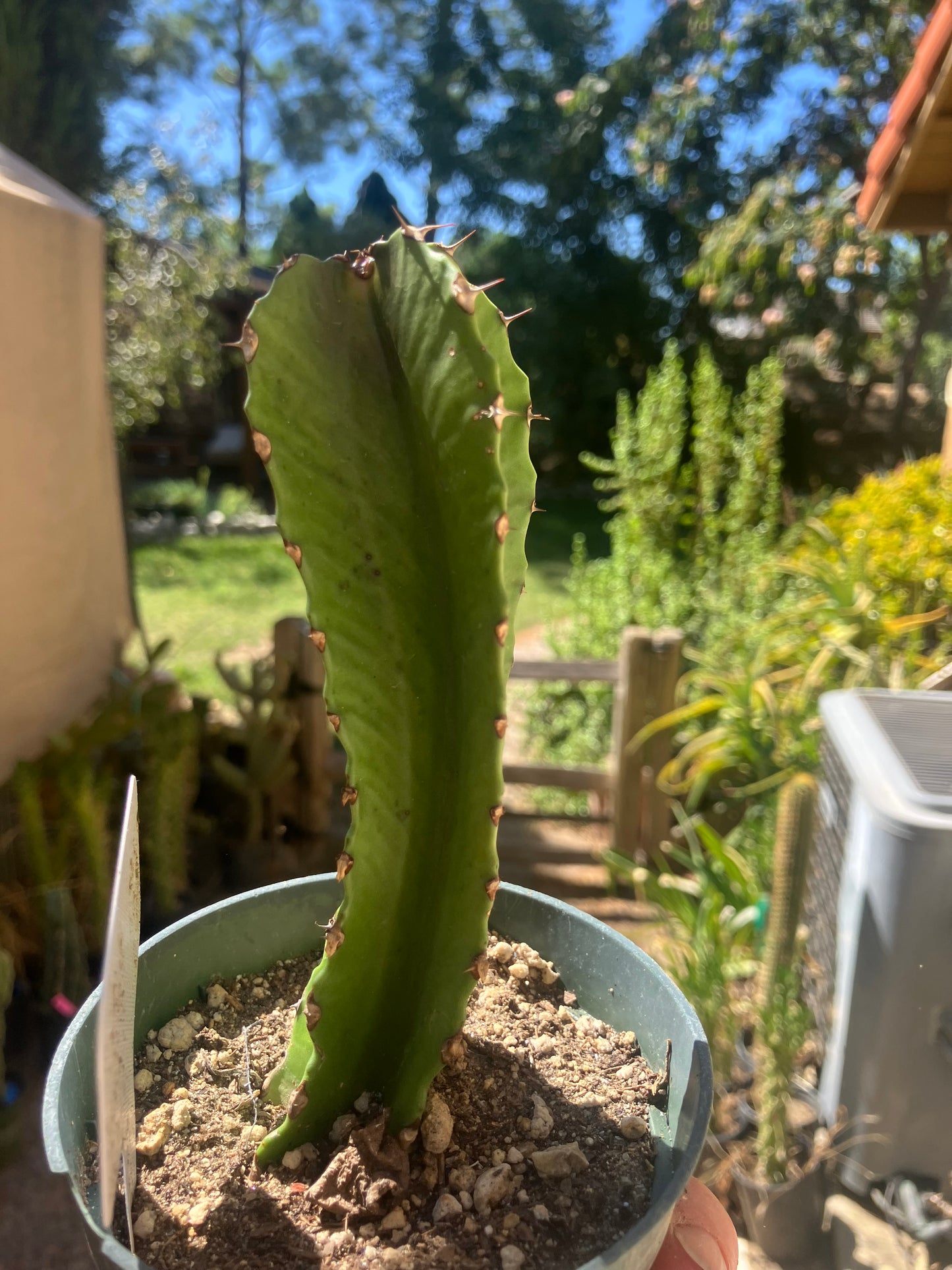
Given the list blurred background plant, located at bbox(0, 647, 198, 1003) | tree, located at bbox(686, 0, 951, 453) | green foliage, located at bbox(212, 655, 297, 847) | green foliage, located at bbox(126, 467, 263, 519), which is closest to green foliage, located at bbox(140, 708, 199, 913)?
blurred background plant, located at bbox(0, 647, 198, 1003)

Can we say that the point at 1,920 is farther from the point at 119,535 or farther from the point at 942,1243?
the point at 942,1243

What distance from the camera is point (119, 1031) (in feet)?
1.61

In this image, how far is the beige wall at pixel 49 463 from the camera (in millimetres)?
2250

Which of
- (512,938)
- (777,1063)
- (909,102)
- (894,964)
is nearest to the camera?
(512,938)

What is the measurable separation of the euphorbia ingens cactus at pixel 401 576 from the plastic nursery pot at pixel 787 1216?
52.1 inches

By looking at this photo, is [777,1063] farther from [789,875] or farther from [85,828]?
[85,828]

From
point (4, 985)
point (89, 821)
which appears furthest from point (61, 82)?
point (4, 985)

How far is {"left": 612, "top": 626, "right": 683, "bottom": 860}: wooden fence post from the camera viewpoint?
280cm

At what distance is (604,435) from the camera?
27.9 feet

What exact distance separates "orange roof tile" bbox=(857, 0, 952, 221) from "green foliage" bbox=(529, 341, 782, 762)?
2.36 feet

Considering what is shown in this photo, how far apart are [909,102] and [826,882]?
2.05 m

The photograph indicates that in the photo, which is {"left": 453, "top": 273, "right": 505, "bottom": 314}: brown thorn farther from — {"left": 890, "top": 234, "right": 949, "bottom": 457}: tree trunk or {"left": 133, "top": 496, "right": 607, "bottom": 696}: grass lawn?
{"left": 890, "top": 234, "right": 949, "bottom": 457}: tree trunk

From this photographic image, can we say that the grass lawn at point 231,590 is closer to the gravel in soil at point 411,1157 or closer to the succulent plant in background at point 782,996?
the succulent plant in background at point 782,996

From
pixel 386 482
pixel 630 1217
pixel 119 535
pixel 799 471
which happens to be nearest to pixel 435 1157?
pixel 630 1217
